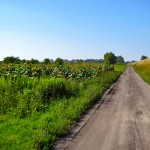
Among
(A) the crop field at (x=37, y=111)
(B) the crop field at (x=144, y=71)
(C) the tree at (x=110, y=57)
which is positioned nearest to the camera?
(A) the crop field at (x=37, y=111)

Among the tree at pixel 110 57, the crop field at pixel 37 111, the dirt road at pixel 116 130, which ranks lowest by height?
the dirt road at pixel 116 130

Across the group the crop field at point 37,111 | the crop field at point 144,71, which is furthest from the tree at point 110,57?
the crop field at point 37,111

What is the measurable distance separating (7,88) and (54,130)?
632 centimetres

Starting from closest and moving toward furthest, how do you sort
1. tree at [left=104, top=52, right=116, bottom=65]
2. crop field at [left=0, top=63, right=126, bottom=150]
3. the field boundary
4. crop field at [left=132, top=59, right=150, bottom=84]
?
1. the field boundary
2. crop field at [left=0, top=63, right=126, bottom=150]
3. crop field at [left=132, top=59, right=150, bottom=84]
4. tree at [left=104, top=52, right=116, bottom=65]

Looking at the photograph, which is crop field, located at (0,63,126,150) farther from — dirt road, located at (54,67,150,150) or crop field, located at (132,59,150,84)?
crop field, located at (132,59,150,84)

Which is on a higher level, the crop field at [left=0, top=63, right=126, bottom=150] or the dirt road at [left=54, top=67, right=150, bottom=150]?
the crop field at [left=0, top=63, right=126, bottom=150]

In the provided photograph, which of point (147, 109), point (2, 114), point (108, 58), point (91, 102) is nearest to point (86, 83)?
point (91, 102)

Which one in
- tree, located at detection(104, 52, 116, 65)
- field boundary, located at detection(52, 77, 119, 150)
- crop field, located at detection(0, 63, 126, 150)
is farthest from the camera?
tree, located at detection(104, 52, 116, 65)

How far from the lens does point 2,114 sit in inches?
504

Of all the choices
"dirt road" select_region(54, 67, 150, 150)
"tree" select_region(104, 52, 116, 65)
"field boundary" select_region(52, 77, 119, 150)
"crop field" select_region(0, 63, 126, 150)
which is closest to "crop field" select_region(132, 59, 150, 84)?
"crop field" select_region(0, 63, 126, 150)

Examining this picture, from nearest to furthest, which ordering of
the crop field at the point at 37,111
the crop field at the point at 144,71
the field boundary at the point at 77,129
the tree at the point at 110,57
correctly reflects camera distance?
the field boundary at the point at 77,129, the crop field at the point at 37,111, the crop field at the point at 144,71, the tree at the point at 110,57

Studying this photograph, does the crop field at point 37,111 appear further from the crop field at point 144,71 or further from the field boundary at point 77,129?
the crop field at point 144,71

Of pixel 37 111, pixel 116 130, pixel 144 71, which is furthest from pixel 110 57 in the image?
pixel 116 130

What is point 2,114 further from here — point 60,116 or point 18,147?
point 18,147
